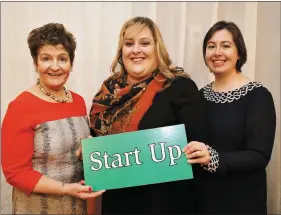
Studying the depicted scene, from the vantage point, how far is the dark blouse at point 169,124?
125cm

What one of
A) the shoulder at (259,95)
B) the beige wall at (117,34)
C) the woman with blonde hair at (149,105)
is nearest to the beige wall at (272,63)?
the beige wall at (117,34)

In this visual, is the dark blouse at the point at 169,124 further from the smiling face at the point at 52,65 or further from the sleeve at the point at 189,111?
the smiling face at the point at 52,65

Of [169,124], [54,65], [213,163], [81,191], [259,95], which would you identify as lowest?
[81,191]

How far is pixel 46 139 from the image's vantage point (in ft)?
4.03

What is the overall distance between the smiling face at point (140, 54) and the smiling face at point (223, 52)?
0.28 meters

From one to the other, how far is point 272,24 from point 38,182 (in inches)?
56.1

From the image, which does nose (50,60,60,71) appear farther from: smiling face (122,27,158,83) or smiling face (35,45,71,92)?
smiling face (122,27,158,83)

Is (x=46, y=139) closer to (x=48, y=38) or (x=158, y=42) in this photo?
(x=48, y=38)

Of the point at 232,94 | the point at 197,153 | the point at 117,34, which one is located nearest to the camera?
the point at 197,153

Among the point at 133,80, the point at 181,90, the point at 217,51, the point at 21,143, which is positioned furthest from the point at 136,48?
the point at 21,143

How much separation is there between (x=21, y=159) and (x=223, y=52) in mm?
939

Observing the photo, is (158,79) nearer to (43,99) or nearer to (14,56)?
(43,99)

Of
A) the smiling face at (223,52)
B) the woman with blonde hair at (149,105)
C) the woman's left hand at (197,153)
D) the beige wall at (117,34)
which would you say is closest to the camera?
the woman's left hand at (197,153)

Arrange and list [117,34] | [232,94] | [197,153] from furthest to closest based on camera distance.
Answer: [117,34]
[232,94]
[197,153]
